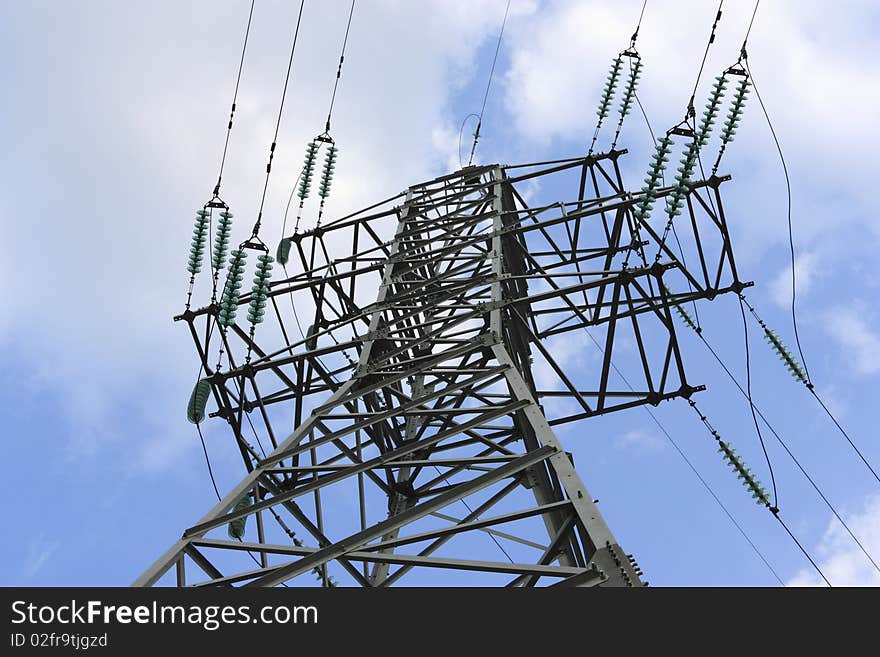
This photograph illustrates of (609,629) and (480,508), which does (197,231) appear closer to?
(480,508)

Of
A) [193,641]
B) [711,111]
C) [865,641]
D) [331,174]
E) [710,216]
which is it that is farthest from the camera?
[331,174]

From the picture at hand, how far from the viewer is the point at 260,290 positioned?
12.8 m

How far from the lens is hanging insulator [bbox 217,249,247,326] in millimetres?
12617

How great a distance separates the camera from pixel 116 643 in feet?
17.5

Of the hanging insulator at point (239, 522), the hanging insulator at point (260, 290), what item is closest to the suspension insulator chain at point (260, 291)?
the hanging insulator at point (260, 290)

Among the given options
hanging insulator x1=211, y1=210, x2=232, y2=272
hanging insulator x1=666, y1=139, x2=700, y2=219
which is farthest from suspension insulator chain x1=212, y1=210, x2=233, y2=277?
hanging insulator x1=666, y1=139, x2=700, y2=219

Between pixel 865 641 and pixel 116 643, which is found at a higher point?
pixel 116 643

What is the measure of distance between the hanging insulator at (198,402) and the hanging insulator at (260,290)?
44.8 inches

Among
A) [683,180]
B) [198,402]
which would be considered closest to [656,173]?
[683,180]

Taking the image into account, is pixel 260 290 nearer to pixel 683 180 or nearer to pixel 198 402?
pixel 198 402

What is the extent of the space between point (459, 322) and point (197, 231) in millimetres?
4425

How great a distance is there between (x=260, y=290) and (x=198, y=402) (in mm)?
1769

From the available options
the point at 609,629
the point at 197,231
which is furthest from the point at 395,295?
the point at 609,629

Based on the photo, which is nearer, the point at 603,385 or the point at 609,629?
the point at 609,629
